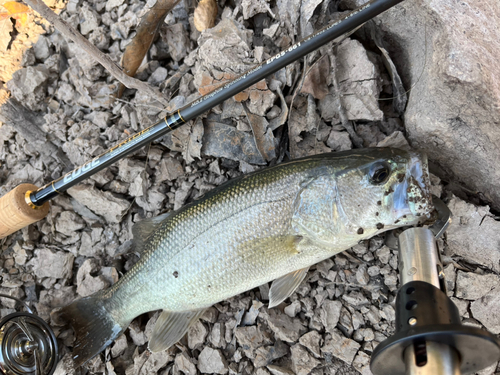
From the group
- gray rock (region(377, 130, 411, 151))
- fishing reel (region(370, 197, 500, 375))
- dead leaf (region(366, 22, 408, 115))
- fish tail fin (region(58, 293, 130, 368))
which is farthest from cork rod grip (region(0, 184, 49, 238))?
dead leaf (region(366, 22, 408, 115))

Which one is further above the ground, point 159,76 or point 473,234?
point 159,76

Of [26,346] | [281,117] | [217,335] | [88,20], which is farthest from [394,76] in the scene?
[26,346]

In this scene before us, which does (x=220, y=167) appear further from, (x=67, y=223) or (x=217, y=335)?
(x=67, y=223)

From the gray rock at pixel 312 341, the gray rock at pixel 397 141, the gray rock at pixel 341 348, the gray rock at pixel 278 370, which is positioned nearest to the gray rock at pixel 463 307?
the gray rock at pixel 341 348

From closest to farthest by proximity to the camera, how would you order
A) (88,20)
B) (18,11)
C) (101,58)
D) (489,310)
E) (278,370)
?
(489,310), (278,370), (101,58), (88,20), (18,11)

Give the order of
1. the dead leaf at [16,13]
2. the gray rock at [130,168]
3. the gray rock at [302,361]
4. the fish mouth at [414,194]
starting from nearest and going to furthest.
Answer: the fish mouth at [414,194] < the gray rock at [302,361] < the gray rock at [130,168] < the dead leaf at [16,13]

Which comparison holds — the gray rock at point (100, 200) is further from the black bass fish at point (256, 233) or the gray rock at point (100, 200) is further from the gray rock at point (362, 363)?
the gray rock at point (362, 363)
